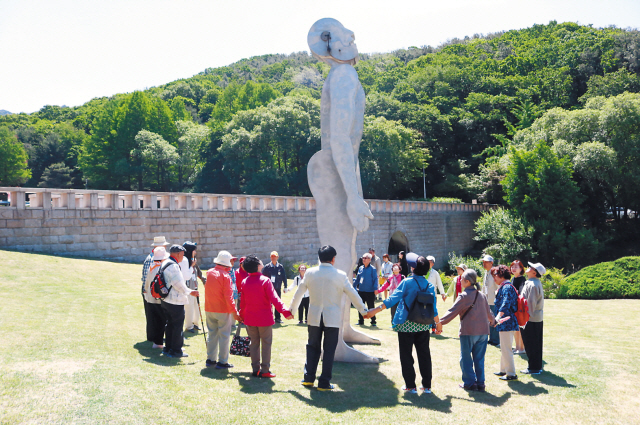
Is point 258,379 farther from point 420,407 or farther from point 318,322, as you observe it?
point 420,407

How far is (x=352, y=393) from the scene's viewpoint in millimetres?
5871

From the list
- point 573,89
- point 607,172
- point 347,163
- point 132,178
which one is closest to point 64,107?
point 132,178

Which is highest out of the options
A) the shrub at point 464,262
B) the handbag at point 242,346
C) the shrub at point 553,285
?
the handbag at point 242,346

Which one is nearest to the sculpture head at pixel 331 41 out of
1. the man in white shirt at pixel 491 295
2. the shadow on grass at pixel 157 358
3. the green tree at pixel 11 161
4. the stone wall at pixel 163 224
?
the man in white shirt at pixel 491 295

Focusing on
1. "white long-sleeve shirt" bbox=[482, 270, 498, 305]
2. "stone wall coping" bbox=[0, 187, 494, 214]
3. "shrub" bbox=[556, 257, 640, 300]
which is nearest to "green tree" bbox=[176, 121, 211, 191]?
"stone wall coping" bbox=[0, 187, 494, 214]

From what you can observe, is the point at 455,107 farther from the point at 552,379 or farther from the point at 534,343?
the point at 552,379

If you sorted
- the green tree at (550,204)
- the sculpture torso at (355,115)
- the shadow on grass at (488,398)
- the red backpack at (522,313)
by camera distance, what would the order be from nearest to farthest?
1. the shadow on grass at (488,398)
2. the red backpack at (522,313)
3. the sculpture torso at (355,115)
4. the green tree at (550,204)

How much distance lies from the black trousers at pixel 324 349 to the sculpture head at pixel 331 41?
12.9ft

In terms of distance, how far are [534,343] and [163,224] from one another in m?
15.7

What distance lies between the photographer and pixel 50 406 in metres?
4.79

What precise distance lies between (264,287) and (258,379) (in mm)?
1093

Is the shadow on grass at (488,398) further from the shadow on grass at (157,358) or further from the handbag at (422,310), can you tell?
the shadow on grass at (157,358)

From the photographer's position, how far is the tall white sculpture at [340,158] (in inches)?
284

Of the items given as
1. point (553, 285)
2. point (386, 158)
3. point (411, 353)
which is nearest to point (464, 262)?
point (386, 158)
